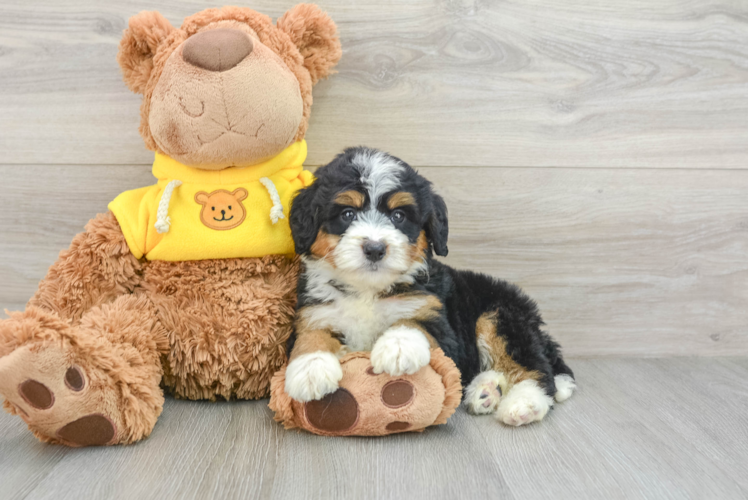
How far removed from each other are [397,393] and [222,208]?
32.4 inches

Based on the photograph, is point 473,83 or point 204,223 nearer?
point 204,223

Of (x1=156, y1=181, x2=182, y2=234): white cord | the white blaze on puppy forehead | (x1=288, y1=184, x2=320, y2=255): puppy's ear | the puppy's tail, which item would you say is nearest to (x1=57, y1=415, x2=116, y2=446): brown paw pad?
(x1=156, y1=181, x2=182, y2=234): white cord

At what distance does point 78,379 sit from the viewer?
1537 mm

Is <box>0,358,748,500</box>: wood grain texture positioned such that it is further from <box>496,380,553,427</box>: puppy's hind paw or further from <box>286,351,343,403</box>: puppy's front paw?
<box>286,351,343,403</box>: puppy's front paw

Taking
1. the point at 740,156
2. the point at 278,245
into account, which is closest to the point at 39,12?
the point at 278,245

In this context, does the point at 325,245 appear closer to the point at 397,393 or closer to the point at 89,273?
the point at 397,393

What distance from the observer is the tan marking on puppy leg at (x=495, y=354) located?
201cm

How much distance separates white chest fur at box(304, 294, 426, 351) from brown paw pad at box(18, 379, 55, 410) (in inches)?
28.7

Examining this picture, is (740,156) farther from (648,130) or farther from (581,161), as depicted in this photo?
(581,161)

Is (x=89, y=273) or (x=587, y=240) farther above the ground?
(x=89, y=273)

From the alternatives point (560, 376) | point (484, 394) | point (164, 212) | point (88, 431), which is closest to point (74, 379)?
point (88, 431)

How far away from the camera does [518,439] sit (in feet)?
5.78

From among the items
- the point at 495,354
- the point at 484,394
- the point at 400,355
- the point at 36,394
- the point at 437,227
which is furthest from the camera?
the point at 495,354

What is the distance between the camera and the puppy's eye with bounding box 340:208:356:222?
172 cm
